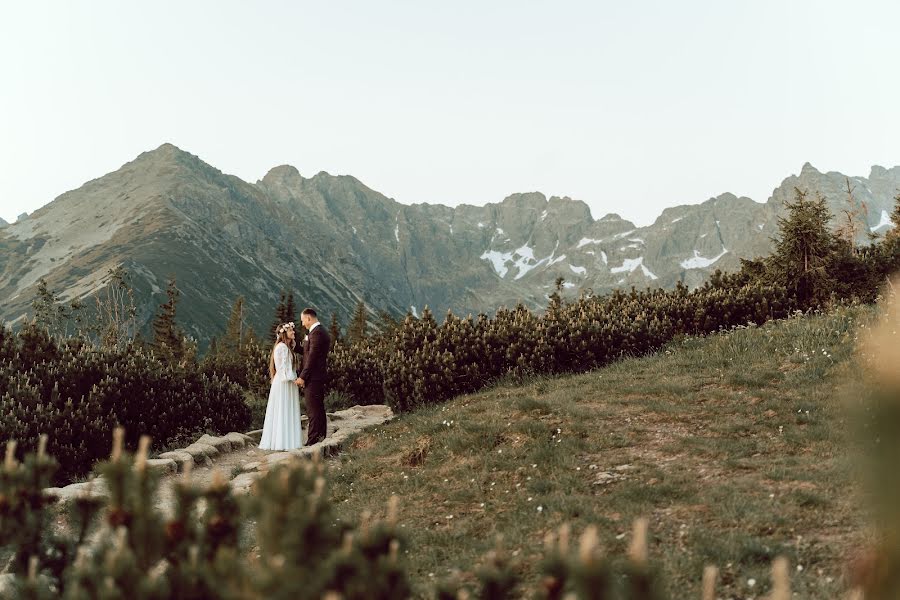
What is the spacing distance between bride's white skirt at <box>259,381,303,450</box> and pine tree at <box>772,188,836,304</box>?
16.6 metres

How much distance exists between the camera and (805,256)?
21766 millimetres

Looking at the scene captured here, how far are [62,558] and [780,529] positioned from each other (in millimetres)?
5959

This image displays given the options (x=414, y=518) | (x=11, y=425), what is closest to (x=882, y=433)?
(x=414, y=518)

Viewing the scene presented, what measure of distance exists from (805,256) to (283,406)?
17.9 m

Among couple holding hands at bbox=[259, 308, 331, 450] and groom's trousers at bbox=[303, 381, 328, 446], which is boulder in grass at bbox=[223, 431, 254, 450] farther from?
groom's trousers at bbox=[303, 381, 328, 446]

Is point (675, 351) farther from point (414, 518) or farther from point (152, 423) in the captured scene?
point (152, 423)

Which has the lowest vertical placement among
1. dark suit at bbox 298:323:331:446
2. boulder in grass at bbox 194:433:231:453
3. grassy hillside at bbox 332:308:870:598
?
grassy hillside at bbox 332:308:870:598

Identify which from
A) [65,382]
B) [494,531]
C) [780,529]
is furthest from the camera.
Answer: [65,382]

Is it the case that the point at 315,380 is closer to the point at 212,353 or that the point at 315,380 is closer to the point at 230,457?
the point at 230,457

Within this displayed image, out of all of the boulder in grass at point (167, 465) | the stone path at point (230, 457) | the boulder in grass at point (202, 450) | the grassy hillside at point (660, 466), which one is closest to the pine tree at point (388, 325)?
the stone path at point (230, 457)

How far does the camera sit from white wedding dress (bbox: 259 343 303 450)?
13.9 metres

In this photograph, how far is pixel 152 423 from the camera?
13.7 m

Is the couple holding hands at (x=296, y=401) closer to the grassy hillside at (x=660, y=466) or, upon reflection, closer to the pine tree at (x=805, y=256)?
the grassy hillside at (x=660, y=466)

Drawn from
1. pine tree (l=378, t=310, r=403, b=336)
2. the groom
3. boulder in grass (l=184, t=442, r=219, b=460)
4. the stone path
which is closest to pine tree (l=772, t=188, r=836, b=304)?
pine tree (l=378, t=310, r=403, b=336)
